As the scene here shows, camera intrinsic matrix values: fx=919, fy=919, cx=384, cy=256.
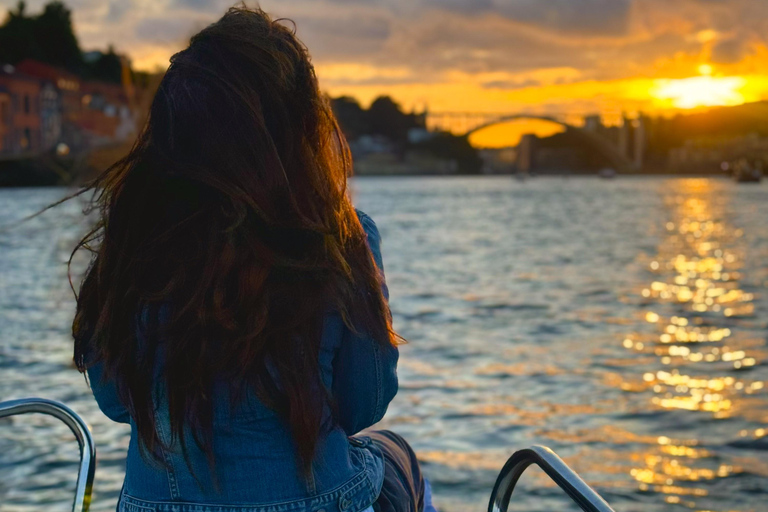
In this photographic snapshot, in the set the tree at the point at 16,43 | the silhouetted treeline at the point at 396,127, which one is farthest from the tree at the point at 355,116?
the tree at the point at 16,43

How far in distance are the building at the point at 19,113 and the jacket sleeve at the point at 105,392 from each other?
4623 centimetres

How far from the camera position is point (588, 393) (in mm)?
5727

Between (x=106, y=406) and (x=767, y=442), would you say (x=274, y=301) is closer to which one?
(x=106, y=406)

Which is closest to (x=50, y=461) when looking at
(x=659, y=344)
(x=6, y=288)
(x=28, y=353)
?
(x=28, y=353)

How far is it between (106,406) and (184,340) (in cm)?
26

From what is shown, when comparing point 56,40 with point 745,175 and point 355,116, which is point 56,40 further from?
point 745,175

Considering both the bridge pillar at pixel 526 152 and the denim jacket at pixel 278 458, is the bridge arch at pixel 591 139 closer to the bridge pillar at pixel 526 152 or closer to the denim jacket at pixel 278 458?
the bridge pillar at pixel 526 152

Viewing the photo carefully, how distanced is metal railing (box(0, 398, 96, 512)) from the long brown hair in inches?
19.2

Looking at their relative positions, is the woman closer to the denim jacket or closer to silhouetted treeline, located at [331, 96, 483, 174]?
the denim jacket

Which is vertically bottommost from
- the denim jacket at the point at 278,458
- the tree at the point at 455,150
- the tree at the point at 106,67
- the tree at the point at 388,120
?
the denim jacket at the point at 278,458

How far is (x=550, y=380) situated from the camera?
20.0ft

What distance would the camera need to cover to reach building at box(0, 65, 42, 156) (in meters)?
44.2

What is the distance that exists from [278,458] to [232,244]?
0.92 feet

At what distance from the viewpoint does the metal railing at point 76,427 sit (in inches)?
61.4
